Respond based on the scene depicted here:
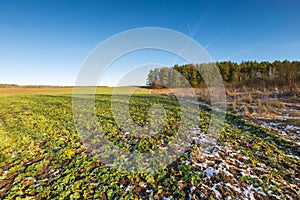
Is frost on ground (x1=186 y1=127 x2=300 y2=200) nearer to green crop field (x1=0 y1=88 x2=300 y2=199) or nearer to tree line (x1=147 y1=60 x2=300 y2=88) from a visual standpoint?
green crop field (x1=0 y1=88 x2=300 y2=199)

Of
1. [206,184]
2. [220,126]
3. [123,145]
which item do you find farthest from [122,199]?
[220,126]

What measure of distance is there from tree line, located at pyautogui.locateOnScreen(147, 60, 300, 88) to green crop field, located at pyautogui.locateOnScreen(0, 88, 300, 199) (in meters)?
15.1

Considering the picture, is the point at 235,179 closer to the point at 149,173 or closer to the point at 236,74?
the point at 149,173

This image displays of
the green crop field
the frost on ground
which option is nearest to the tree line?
the green crop field

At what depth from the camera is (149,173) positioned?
11.8 ft

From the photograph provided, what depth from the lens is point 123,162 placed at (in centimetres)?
399

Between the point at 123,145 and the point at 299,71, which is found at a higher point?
the point at 299,71

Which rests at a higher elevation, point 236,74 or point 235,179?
point 236,74

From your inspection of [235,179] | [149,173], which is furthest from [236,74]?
[149,173]

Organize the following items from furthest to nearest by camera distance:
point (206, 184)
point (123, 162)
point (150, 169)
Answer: point (123, 162) → point (150, 169) → point (206, 184)

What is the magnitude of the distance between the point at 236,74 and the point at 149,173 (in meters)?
44.9

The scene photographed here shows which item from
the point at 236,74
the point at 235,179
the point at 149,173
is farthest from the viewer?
the point at 236,74

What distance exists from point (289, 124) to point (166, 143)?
21.3 feet

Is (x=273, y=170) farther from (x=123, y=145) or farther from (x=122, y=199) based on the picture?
(x=123, y=145)
